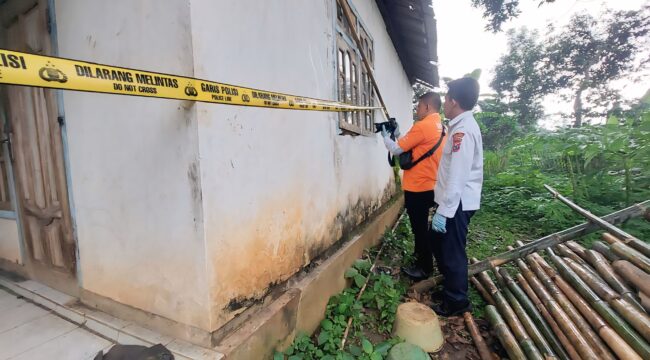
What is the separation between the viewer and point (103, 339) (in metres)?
1.72

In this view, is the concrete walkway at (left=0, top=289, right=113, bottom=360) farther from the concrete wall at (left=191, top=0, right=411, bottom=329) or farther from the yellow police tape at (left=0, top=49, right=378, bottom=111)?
the yellow police tape at (left=0, top=49, right=378, bottom=111)

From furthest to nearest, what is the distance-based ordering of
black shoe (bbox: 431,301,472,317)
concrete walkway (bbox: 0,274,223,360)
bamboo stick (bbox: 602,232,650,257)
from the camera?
black shoe (bbox: 431,301,472,317) → bamboo stick (bbox: 602,232,650,257) → concrete walkway (bbox: 0,274,223,360)

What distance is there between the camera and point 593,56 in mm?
18672

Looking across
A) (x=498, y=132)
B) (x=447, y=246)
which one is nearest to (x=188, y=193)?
(x=447, y=246)

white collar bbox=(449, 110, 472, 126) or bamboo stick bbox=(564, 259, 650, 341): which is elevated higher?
white collar bbox=(449, 110, 472, 126)

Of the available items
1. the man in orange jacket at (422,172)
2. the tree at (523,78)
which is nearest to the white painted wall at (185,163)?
the man in orange jacket at (422,172)

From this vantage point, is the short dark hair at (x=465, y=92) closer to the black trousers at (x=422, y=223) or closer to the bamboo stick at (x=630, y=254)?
the black trousers at (x=422, y=223)

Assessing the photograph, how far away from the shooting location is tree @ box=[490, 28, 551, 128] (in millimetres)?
22078

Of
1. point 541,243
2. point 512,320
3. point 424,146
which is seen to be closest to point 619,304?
Answer: point 512,320

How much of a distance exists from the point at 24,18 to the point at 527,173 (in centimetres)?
951

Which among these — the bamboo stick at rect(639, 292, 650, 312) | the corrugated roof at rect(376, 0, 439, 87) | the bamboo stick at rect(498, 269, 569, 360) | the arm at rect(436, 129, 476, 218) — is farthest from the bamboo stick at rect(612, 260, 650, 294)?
the corrugated roof at rect(376, 0, 439, 87)

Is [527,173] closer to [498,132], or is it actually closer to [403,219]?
[403,219]

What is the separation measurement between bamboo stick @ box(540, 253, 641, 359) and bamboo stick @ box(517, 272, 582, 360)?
19 centimetres

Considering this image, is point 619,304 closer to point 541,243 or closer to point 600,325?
point 600,325
